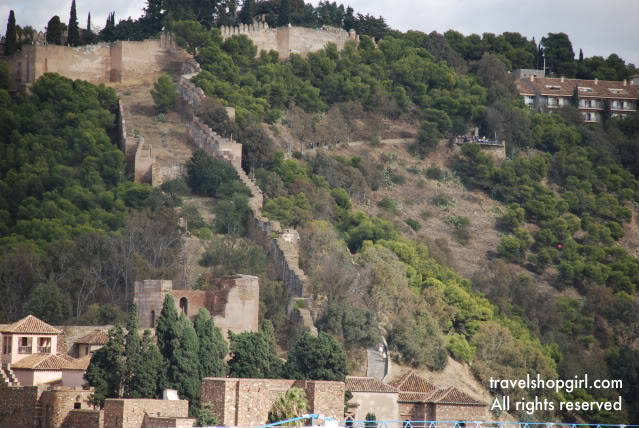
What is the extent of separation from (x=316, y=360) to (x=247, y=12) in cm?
3970

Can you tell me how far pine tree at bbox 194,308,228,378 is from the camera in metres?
47.7

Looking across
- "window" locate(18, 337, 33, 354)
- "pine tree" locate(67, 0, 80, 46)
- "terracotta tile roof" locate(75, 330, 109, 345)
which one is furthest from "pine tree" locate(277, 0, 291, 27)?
"window" locate(18, 337, 33, 354)

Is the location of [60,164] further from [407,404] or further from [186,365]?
[186,365]

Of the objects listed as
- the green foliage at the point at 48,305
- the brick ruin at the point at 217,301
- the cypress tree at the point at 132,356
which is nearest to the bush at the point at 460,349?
the brick ruin at the point at 217,301

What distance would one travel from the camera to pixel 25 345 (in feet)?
159

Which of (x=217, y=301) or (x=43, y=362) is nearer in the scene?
(x=43, y=362)

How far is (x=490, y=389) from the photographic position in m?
62.3

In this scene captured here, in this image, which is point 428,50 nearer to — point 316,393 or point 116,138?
point 116,138

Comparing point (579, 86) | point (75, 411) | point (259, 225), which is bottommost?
point (75, 411)

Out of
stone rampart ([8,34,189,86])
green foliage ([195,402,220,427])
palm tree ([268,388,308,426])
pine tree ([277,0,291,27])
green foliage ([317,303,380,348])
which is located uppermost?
pine tree ([277,0,291,27])

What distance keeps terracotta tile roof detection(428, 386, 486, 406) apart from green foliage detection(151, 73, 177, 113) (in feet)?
86.5

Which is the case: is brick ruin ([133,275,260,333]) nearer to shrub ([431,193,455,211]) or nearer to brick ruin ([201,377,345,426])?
brick ruin ([201,377,345,426])

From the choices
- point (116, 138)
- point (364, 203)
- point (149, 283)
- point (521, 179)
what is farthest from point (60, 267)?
point (521, 179)

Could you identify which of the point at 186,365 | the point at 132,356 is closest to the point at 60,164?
the point at 186,365
